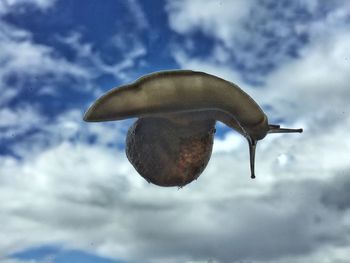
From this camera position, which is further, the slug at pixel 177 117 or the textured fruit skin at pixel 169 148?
the textured fruit skin at pixel 169 148

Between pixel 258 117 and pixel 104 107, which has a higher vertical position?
pixel 258 117

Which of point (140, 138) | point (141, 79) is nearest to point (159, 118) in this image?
point (140, 138)

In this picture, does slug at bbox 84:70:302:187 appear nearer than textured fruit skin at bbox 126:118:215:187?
Yes

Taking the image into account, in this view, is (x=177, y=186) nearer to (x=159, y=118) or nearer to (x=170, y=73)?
(x=159, y=118)

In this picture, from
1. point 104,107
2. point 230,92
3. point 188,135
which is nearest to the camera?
point 104,107

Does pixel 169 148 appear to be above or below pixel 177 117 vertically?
below

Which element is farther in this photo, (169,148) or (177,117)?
(169,148)
